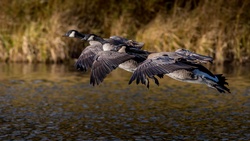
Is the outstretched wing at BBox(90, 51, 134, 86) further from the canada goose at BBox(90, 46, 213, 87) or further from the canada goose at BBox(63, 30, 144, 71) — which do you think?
the canada goose at BBox(63, 30, 144, 71)

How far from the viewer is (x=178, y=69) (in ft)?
34.4

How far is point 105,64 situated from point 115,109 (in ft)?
9.92

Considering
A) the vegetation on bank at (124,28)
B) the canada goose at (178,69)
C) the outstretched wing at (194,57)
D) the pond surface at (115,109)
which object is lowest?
the pond surface at (115,109)

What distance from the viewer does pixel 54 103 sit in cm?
1520

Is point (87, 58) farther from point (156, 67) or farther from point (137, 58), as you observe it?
point (156, 67)

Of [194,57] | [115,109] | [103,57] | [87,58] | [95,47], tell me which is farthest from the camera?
[115,109]

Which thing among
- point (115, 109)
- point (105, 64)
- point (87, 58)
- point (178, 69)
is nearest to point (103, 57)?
point (105, 64)

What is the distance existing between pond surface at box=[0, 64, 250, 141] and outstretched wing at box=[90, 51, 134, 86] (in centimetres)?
107

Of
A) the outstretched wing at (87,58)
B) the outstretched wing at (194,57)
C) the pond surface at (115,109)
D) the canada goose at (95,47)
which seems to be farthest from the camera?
the outstretched wing at (87,58)

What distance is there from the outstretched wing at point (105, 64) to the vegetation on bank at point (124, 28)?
37.5 ft

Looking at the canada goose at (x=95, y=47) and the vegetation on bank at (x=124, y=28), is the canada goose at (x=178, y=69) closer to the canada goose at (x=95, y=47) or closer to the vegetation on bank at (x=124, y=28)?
the canada goose at (x=95, y=47)

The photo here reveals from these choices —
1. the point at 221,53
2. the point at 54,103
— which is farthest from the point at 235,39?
the point at 54,103

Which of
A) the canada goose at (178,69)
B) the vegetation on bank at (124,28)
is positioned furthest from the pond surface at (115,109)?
the vegetation on bank at (124,28)

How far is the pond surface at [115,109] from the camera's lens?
1186cm
